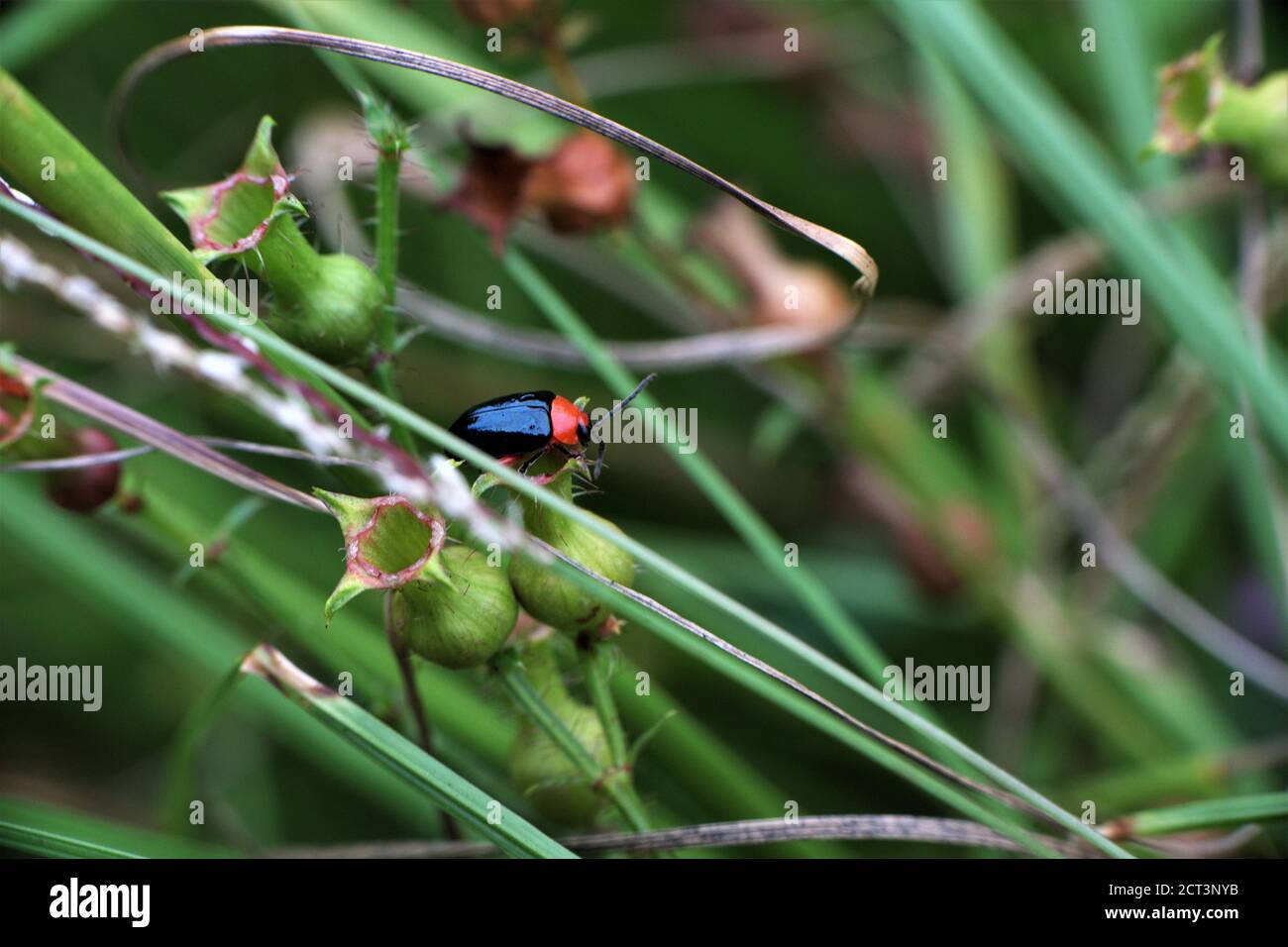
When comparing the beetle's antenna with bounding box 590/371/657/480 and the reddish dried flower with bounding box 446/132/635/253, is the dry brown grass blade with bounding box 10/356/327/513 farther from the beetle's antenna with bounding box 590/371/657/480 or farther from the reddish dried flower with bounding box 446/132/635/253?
the reddish dried flower with bounding box 446/132/635/253

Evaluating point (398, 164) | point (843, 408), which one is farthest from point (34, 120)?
point (843, 408)

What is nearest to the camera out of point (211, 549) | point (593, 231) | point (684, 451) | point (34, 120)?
point (34, 120)

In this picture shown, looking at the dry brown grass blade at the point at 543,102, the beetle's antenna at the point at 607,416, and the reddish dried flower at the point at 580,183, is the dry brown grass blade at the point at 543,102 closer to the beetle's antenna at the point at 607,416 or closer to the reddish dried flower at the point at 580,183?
the beetle's antenna at the point at 607,416

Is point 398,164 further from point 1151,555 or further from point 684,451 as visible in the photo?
point 1151,555

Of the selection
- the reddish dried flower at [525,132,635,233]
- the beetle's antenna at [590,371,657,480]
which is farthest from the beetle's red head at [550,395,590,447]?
the reddish dried flower at [525,132,635,233]

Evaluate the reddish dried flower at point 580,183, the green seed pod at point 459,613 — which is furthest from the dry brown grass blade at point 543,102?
the reddish dried flower at point 580,183

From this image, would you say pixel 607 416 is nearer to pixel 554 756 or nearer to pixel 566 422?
pixel 566 422
